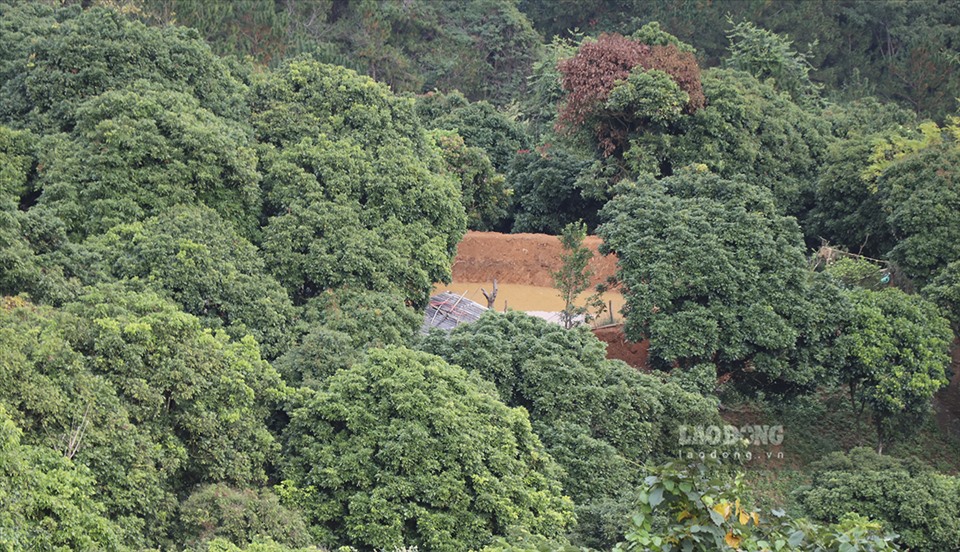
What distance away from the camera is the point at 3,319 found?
1700 centimetres

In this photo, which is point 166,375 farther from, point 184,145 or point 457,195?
point 457,195

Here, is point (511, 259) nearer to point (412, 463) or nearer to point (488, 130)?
point (488, 130)

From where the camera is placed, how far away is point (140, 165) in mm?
22500

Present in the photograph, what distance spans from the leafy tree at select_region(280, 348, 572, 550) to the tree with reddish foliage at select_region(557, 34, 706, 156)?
1161 cm

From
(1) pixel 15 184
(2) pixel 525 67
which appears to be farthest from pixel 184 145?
(2) pixel 525 67

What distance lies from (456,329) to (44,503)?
8387 millimetres

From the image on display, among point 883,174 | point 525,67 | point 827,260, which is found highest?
point 883,174

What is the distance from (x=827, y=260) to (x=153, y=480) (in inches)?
615

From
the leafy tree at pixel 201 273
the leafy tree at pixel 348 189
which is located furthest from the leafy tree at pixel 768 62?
the leafy tree at pixel 201 273

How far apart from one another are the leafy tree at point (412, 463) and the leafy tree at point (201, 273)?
2.37m

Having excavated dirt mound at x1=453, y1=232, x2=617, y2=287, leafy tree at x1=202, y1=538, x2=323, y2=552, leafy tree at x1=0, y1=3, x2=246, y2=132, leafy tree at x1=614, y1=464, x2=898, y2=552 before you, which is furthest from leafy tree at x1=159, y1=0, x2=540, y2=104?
leafy tree at x1=614, y1=464, x2=898, y2=552

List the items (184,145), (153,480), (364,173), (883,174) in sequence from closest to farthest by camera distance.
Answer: (153,480), (184,145), (364,173), (883,174)

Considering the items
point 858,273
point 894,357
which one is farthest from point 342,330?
point 858,273

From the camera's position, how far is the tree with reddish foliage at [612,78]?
28922 millimetres
